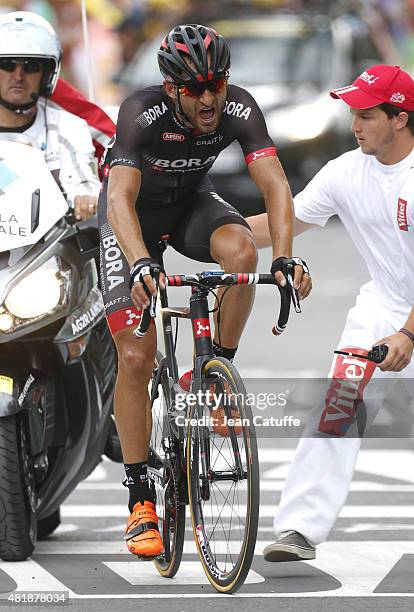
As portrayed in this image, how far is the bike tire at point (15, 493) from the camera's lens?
23.7 feet

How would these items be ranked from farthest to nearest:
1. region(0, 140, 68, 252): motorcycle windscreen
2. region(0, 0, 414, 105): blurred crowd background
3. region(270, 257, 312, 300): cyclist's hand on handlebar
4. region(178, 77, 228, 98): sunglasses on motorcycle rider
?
region(0, 0, 414, 105): blurred crowd background → region(0, 140, 68, 252): motorcycle windscreen → region(178, 77, 228, 98): sunglasses on motorcycle rider → region(270, 257, 312, 300): cyclist's hand on handlebar

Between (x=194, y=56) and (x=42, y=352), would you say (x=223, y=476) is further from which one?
(x=194, y=56)

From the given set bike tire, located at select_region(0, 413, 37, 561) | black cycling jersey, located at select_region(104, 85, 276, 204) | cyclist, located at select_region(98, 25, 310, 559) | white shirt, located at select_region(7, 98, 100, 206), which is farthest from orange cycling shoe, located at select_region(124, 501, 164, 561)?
white shirt, located at select_region(7, 98, 100, 206)

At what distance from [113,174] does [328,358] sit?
641cm

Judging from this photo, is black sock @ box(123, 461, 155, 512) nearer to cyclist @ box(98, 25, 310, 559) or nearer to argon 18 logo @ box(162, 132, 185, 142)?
cyclist @ box(98, 25, 310, 559)

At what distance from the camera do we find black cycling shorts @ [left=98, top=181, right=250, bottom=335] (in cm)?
709

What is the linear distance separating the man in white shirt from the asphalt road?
213mm

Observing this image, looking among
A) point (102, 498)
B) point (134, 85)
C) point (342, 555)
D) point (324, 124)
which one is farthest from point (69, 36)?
point (342, 555)

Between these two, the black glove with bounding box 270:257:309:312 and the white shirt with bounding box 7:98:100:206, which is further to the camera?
the white shirt with bounding box 7:98:100:206

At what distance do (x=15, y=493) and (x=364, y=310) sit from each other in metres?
1.60

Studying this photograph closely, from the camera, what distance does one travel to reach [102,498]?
29.5 ft

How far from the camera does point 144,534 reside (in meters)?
7.06

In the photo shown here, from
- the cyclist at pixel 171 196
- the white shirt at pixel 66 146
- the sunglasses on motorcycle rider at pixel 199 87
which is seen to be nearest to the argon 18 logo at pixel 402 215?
the cyclist at pixel 171 196

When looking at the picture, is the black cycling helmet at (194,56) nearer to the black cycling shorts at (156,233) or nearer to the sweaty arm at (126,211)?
the sweaty arm at (126,211)
